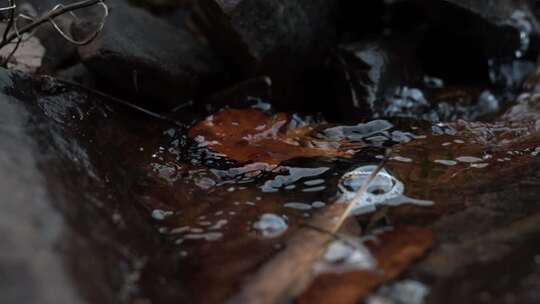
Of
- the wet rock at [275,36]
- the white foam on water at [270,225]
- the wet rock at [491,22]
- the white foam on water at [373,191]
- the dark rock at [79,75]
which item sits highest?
the dark rock at [79,75]

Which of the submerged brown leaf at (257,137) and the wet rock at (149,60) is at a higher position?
the wet rock at (149,60)

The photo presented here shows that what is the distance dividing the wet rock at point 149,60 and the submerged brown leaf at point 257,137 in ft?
1.20

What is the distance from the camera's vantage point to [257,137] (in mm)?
2914

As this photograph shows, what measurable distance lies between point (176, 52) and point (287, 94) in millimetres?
730

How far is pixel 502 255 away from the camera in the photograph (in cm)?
173

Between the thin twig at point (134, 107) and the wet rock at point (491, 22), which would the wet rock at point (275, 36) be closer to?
the thin twig at point (134, 107)

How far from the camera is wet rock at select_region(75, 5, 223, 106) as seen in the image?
10.3 feet

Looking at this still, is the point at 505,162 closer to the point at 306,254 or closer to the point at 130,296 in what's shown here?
the point at 306,254

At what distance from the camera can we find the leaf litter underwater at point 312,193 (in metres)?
1.70

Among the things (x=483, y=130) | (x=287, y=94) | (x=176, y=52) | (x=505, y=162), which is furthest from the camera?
(x=287, y=94)

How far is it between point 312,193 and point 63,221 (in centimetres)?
99

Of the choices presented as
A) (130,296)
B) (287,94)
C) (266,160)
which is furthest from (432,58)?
(130,296)

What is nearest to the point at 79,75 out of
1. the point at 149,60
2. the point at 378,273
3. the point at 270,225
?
the point at 149,60

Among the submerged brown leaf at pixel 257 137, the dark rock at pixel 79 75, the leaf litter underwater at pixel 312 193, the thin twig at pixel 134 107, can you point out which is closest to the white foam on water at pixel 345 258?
the leaf litter underwater at pixel 312 193
